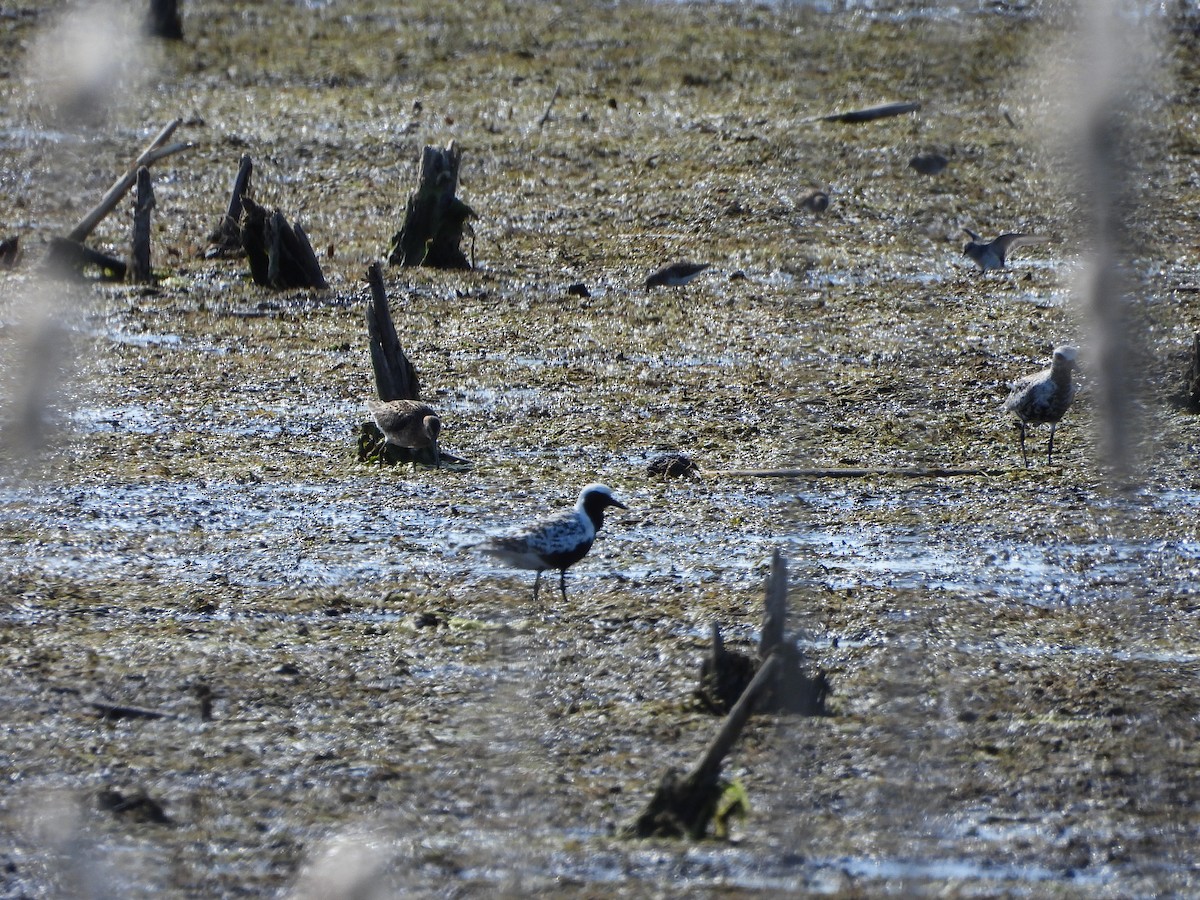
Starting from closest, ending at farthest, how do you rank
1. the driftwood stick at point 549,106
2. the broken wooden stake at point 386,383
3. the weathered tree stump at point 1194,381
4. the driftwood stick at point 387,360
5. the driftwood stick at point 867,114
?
the broken wooden stake at point 386,383 → the weathered tree stump at point 1194,381 → the driftwood stick at point 387,360 → the driftwood stick at point 867,114 → the driftwood stick at point 549,106

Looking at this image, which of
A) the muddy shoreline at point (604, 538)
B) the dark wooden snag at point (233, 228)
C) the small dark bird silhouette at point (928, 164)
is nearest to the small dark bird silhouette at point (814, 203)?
the muddy shoreline at point (604, 538)

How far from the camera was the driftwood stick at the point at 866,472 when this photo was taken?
7.87 metres

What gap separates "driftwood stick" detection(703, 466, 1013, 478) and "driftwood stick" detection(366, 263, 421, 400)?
1857 mm

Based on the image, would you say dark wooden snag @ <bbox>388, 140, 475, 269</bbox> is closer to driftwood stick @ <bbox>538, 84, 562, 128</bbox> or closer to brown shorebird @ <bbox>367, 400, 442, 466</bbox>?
brown shorebird @ <bbox>367, 400, 442, 466</bbox>

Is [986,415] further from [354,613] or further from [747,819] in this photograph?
[747,819]

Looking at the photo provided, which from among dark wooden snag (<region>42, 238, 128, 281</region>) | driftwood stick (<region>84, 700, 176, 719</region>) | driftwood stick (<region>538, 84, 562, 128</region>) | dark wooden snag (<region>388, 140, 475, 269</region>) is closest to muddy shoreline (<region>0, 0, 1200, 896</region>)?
driftwood stick (<region>84, 700, 176, 719</region>)

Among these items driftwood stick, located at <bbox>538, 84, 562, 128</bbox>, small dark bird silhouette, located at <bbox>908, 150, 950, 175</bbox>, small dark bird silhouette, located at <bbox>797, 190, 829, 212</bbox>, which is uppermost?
driftwood stick, located at <bbox>538, 84, 562, 128</bbox>

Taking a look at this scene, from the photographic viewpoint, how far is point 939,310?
11102 millimetres

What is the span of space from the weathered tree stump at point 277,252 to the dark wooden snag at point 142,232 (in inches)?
27.3

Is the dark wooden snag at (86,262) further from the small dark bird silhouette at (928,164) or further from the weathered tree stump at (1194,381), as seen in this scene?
the weathered tree stump at (1194,381)

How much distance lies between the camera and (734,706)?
15.8ft

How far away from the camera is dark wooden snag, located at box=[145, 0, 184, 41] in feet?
69.4

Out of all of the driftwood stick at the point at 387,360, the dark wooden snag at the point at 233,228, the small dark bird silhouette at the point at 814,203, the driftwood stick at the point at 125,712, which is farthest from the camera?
the small dark bird silhouette at the point at 814,203

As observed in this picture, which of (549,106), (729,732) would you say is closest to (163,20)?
(549,106)
